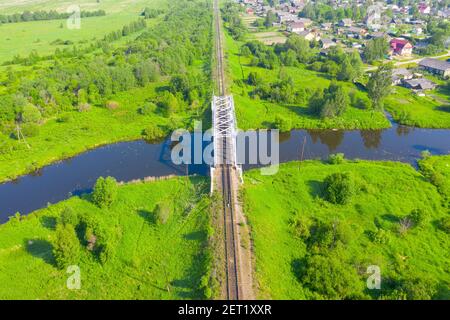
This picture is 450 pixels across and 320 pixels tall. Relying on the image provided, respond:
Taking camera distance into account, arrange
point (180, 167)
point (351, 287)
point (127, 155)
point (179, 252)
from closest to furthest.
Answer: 1. point (351, 287)
2. point (179, 252)
3. point (180, 167)
4. point (127, 155)

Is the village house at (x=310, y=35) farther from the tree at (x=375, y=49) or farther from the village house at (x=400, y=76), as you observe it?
the village house at (x=400, y=76)

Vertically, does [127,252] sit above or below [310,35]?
below

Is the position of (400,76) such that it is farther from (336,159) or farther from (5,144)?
(5,144)

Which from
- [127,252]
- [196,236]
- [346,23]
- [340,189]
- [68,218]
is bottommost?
[127,252]

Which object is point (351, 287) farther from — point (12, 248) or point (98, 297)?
point (12, 248)

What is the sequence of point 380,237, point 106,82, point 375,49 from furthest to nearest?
point 375,49, point 106,82, point 380,237

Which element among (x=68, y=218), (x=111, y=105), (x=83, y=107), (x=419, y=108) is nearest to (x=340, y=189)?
(x=68, y=218)

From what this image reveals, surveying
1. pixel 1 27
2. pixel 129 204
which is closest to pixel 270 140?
pixel 129 204
